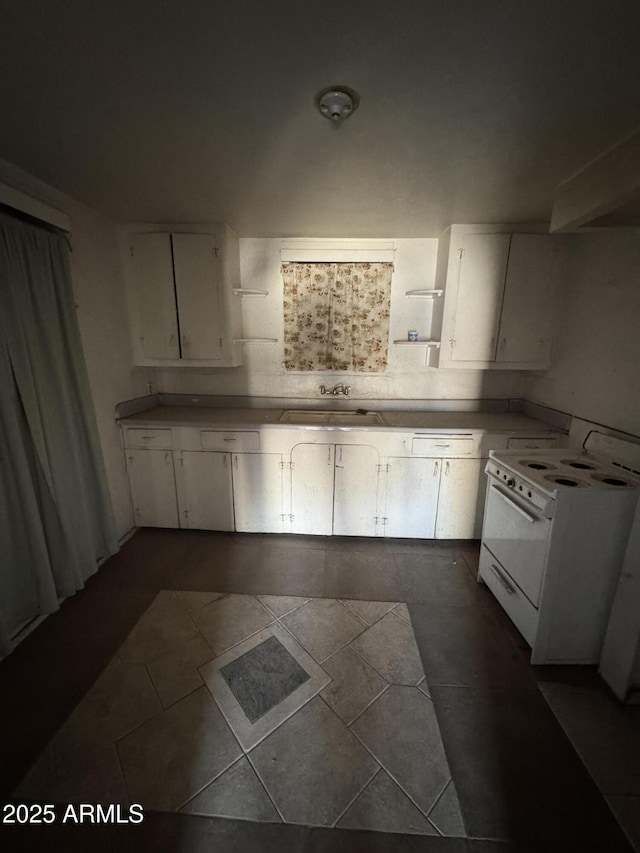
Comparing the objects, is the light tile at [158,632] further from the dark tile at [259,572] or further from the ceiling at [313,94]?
the ceiling at [313,94]

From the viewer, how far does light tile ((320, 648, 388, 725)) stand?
1413 millimetres

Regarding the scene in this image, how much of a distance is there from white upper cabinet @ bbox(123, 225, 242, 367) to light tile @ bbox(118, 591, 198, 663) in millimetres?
1773

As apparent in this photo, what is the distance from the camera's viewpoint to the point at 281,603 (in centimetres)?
200

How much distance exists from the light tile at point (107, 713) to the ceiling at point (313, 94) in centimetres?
234

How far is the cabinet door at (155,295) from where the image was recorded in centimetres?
252

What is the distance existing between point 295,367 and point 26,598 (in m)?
2.35

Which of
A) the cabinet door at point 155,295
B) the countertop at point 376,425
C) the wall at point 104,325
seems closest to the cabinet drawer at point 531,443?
the countertop at point 376,425

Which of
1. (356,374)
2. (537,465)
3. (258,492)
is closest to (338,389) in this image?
(356,374)

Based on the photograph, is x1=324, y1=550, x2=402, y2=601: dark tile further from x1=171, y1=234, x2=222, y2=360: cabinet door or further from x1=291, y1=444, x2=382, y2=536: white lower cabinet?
x1=171, y1=234, x2=222, y2=360: cabinet door

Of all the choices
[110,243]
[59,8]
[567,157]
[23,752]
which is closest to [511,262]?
[567,157]

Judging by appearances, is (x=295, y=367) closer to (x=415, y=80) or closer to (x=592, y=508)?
(x=415, y=80)

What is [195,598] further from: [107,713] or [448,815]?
[448,815]

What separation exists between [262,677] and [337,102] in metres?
2.37

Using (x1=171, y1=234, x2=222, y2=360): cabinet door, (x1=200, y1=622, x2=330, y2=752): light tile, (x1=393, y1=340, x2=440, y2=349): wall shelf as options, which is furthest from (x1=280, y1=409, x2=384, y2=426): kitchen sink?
(x1=200, y1=622, x2=330, y2=752): light tile
